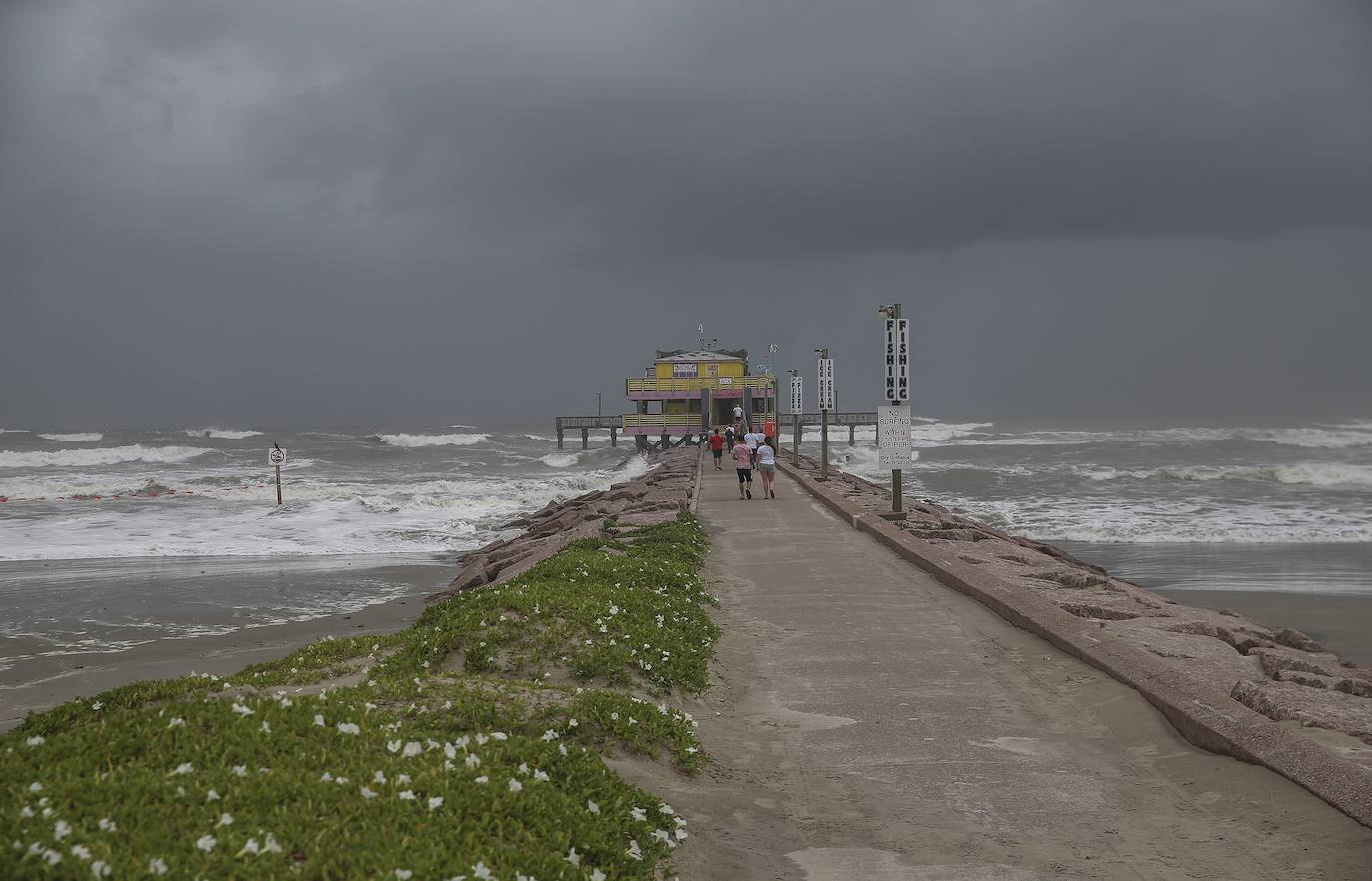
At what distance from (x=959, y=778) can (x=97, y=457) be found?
71.6 m

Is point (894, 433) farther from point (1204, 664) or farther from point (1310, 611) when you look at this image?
point (1204, 664)

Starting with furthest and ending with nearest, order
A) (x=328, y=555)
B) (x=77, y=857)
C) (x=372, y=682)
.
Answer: (x=328, y=555) < (x=372, y=682) < (x=77, y=857)

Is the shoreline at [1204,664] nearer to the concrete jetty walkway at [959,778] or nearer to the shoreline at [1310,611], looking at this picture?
the concrete jetty walkway at [959,778]

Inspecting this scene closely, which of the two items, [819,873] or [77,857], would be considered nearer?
[77,857]

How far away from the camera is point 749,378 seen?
5791 cm

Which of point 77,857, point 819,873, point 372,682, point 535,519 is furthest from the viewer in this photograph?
point 535,519

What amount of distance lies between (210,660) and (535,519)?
13.7 meters

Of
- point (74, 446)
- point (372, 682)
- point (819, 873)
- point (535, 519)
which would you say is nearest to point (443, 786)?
point (819, 873)

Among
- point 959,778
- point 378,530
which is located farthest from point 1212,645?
point 378,530

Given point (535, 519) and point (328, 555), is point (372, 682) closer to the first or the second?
point (328, 555)

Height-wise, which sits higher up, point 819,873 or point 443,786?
point 443,786

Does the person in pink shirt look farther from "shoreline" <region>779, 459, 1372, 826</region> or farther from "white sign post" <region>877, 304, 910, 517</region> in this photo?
"shoreline" <region>779, 459, 1372, 826</region>

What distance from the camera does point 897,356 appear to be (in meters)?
16.3

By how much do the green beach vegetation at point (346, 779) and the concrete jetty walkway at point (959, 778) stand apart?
0.42 m
